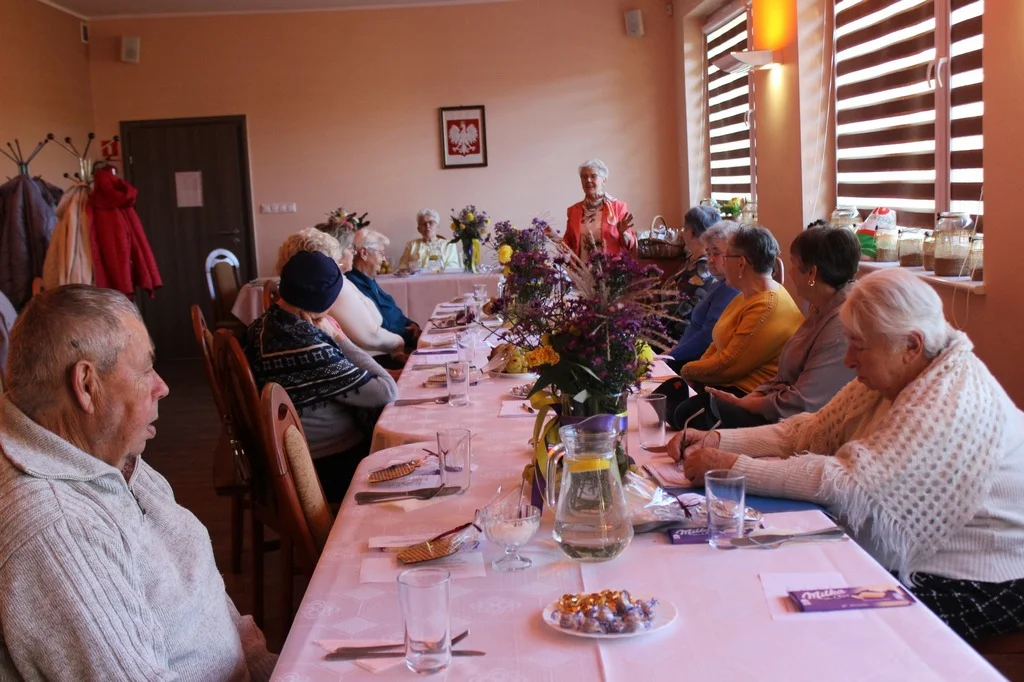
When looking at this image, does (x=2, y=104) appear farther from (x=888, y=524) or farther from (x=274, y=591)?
(x=888, y=524)

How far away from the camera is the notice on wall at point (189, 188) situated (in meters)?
9.41

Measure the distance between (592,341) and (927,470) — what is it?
2.31 ft

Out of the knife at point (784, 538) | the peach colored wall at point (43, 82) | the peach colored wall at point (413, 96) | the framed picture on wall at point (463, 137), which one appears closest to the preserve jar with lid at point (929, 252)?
the knife at point (784, 538)

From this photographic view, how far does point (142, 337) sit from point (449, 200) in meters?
7.99

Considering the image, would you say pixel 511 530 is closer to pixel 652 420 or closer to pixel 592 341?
Result: pixel 592 341

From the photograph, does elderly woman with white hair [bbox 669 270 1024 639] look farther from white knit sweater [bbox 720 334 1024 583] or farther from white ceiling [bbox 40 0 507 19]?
white ceiling [bbox 40 0 507 19]

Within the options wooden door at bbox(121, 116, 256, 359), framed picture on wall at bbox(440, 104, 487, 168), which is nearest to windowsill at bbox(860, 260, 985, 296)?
framed picture on wall at bbox(440, 104, 487, 168)

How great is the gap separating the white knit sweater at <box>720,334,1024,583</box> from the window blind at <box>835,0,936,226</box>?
10.1 feet

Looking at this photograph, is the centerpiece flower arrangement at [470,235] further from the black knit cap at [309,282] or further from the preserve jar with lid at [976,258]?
the black knit cap at [309,282]

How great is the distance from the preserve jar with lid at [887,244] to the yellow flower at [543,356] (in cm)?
363


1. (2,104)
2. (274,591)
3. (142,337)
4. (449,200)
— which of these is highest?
(2,104)

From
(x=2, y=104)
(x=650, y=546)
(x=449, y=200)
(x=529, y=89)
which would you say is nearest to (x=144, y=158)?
(x=2, y=104)

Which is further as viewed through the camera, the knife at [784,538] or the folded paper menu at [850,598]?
the knife at [784,538]

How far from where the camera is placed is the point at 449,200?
9461 millimetres
